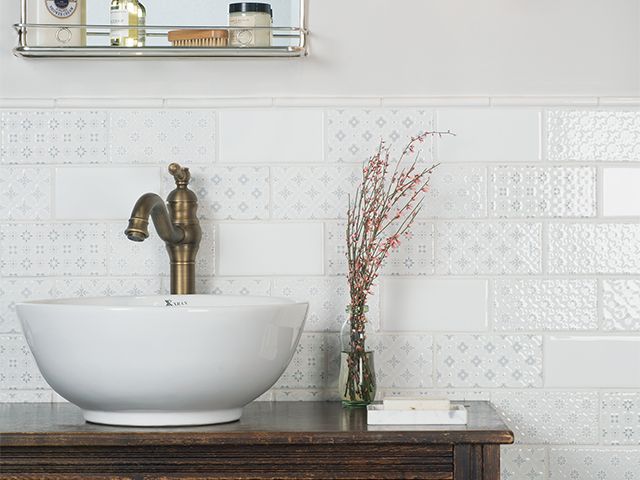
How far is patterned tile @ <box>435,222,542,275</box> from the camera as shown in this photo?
6.23 feet

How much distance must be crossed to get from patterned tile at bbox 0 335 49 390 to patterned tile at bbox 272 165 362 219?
1.82ft

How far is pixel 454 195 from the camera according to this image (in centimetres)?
190

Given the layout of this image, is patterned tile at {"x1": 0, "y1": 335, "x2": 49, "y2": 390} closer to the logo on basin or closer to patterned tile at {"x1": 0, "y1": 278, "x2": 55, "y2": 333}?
patterned tile at {"x1": 0, "y1": 278, "x2": 55, "y2": 333}

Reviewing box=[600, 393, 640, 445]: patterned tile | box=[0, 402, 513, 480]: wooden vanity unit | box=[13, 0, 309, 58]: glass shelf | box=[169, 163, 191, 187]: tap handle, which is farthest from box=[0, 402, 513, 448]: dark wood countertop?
box=[13, 0, 309, 58]: glass shelf

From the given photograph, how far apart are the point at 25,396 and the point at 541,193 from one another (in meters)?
1.08

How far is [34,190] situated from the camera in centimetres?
192

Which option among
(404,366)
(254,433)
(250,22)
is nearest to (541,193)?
(404,366)

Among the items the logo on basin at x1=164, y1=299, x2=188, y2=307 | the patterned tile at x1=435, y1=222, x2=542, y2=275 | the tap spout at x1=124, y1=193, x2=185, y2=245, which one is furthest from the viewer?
the patterned tile at x1=435, y1=222, x2=542, y2=275

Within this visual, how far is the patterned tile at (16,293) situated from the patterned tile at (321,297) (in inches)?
17.7

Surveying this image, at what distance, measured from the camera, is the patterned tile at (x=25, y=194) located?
1914 millimetres

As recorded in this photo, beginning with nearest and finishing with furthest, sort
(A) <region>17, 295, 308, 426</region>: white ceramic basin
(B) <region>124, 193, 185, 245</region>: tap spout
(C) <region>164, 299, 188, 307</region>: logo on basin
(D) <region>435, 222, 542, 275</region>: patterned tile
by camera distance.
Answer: (A) <region>17, 295, 308, 426</region>: white ceramic basin < (B) <region>124, 193, 185, 245</region>: tap spout < (C) <region>164, 299, 188, 307</region>: logo on basin < (D) <region>435, 222, 542, 275</region>: patterned tile

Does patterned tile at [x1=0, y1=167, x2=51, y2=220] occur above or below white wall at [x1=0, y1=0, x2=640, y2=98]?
below

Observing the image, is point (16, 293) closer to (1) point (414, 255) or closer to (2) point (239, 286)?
(2) point (239, 286)

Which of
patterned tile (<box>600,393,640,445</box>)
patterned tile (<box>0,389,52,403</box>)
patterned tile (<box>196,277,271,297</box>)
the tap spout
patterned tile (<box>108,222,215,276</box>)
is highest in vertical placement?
the tap spout
